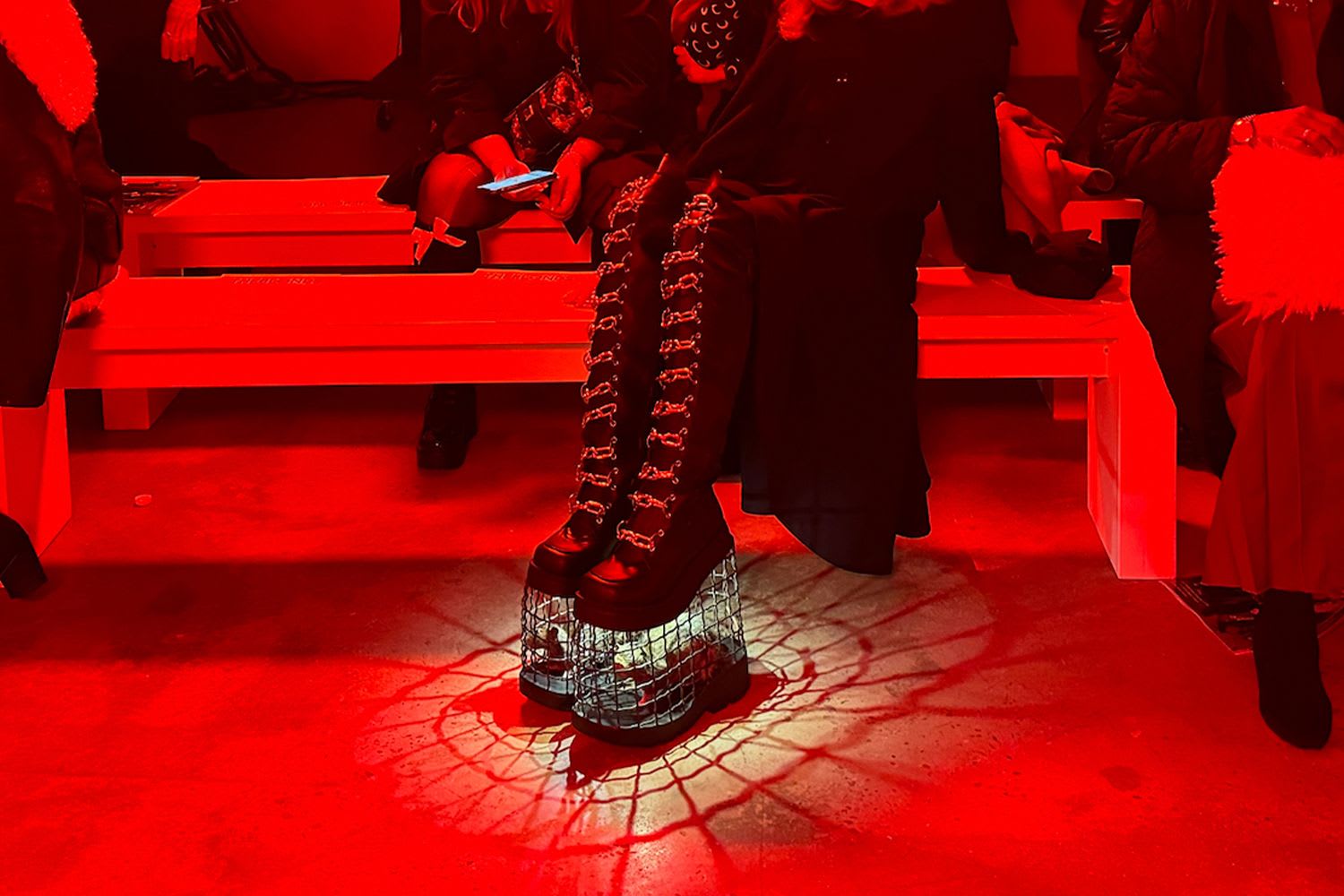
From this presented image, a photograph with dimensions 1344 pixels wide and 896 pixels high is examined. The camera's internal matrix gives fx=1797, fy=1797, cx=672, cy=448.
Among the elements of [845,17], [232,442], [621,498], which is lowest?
[232,442]

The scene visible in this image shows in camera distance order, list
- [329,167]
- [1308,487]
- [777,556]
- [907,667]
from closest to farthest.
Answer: [1308,487] → [907,667] → [777,556] → [329,167]

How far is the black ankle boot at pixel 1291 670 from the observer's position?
2.47 meters

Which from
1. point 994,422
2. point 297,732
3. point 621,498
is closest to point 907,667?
point 621,498

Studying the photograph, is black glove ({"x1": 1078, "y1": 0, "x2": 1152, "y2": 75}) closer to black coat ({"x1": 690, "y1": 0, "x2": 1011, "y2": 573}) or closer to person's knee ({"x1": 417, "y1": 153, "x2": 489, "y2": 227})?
black coat ({"x1": 690, "y1": 0, "x2": 1011, "y2": 573})

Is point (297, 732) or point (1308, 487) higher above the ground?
point (1308, 487)

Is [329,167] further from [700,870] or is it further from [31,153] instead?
[700,870]

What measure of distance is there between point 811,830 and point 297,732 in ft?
2.54

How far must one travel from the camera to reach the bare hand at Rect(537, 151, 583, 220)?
3.60m

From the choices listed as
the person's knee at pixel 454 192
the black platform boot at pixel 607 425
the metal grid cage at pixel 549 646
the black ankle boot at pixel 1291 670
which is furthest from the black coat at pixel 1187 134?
the person's knee at pixel 454 192

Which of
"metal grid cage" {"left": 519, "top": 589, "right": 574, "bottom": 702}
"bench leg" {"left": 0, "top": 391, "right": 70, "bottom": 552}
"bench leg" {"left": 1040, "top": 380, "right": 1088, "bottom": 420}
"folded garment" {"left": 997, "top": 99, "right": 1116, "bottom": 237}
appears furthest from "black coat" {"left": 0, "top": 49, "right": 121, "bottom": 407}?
"bench leg" {"left": 1040, "top": 380, "right": 1088, "bottom": 420}

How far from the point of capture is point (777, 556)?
3.23 meters

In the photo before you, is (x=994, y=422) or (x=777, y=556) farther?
(x=994, y=422)

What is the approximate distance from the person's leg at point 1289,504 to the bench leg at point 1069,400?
143 cm

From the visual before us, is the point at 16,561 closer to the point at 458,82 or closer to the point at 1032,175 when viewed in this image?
the point at 458,82
